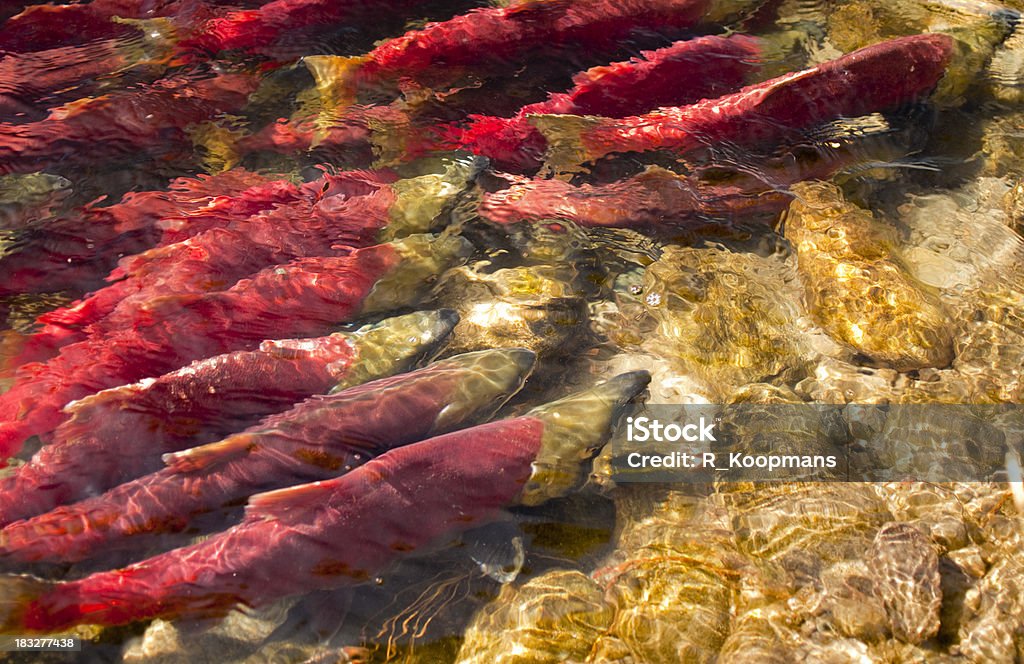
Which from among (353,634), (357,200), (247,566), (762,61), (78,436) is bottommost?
(353,634)

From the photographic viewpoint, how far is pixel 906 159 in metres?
4.61

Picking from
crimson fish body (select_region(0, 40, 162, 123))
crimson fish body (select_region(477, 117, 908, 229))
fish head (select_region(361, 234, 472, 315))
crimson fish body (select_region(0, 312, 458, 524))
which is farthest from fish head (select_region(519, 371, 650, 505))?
crimson fish body (select_region(0, 40, 162, 123))

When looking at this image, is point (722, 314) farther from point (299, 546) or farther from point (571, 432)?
point (299, 546)

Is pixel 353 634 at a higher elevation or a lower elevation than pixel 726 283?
lower

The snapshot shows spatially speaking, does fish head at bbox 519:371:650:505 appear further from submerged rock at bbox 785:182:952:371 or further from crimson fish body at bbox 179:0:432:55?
crimson fish body at bbox 179:0:432:55

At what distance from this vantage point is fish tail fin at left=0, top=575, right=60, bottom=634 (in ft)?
8.61

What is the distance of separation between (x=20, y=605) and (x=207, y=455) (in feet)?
2.63

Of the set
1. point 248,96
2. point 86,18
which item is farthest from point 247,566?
point 86,18

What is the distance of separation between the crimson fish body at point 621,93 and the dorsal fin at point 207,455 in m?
2.43

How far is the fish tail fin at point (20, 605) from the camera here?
2.62 meters

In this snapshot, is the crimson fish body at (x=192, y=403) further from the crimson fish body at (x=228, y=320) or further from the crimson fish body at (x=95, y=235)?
the crimson fish body at (x=95, y=235)

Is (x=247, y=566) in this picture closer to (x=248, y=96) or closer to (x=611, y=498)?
(x=611, y=498)

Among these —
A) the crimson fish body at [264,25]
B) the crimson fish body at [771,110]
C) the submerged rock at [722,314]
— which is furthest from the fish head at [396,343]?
the crimson fish body at [264,25]

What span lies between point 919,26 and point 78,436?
594 cm
